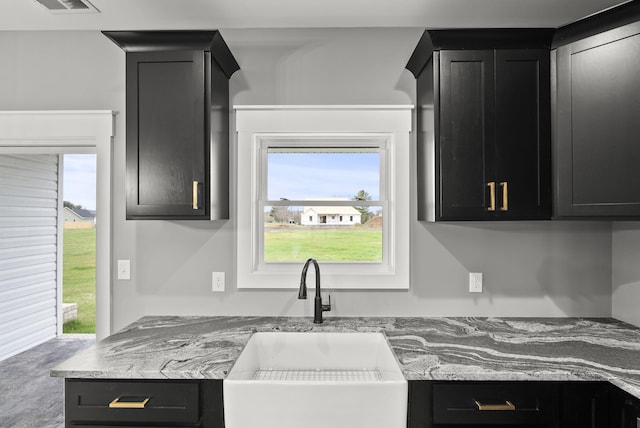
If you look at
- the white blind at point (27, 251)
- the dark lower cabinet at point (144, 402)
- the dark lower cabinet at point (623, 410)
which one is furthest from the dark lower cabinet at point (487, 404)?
the white blind at point (27, 251)

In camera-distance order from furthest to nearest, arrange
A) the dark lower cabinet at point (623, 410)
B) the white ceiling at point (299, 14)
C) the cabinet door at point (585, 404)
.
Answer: the white ceiling at point (299, 14) → the cabinet door at point (585, 404) → the dark lower cabinet at point (623, 410)

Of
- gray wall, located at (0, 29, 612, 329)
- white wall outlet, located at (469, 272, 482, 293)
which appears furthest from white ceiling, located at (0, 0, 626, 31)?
white wall outlet, located at (469, 272, 482, 293)

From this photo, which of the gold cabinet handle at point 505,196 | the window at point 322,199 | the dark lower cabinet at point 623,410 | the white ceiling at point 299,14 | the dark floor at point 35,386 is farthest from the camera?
the window at point 322,199

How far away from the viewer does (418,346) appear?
1.85 meters

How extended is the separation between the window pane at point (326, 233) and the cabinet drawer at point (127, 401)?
3.50 ft

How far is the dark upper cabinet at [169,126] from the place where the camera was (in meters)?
2.03

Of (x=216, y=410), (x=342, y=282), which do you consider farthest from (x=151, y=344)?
(x=342, y=282)

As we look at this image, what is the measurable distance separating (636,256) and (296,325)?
70.0 inches

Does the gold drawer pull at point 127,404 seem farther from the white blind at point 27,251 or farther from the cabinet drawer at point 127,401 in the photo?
the white blind at point 27,251

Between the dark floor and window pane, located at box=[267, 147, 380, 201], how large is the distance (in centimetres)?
175

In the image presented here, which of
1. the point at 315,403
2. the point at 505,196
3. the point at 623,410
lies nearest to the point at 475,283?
the point at 505,196

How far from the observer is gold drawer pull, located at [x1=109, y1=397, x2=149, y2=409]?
158 cm

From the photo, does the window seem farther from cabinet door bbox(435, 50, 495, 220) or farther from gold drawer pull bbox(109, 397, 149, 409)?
gold drawer pull bbox(109, 397, 149, 409)

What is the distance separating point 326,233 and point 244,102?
2.94ft
